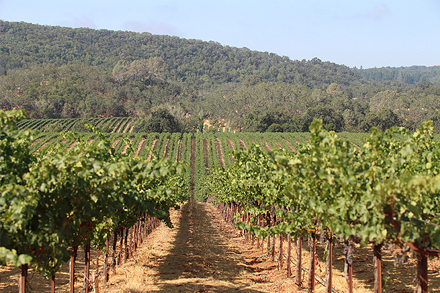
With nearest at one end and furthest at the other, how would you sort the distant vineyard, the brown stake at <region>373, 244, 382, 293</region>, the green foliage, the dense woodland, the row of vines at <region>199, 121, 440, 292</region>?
the row of vines at <region>199, 121, 440, 292</region> → the brown stake at <region>373, 244, 382, 293</region> → the distant vineyard → the green foliage → the dense woodland

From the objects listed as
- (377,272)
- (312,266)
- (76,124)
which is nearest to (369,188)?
(377,272)

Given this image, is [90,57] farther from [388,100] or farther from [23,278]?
[23,278]

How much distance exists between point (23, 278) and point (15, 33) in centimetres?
21466

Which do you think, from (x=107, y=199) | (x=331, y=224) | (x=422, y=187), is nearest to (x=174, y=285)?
(x=107, y=199)

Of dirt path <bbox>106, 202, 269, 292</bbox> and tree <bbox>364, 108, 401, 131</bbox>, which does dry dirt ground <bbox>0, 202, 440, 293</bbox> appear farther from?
tree <bbox>364, 108, 401, 131</bbox>

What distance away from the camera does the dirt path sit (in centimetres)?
1111

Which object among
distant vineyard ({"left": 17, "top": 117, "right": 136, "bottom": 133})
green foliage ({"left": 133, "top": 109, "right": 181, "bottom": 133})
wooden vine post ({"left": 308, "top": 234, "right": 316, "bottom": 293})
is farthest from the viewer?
green foliage ({"left": 133, "top": 109, "right": 181, "bottom": 133})

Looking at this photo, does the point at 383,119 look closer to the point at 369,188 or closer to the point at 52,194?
the point at 369,188

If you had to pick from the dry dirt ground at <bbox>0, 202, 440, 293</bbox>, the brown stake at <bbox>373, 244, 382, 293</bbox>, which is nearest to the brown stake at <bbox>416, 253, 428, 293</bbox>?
the brown stake at <bbox>373, 244, 382, 293</bbox>

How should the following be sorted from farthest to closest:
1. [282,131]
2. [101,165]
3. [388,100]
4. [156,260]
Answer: [388,100], [282,131], [156,260], [101,165]

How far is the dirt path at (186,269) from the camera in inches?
437

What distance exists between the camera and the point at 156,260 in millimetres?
15555

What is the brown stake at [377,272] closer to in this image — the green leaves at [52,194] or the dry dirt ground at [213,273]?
the green leaves at [52,194]

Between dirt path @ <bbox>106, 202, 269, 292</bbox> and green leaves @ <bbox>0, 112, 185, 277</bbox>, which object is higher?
green leaves @ <bbox>0, 112, 185, 277</bbox>
